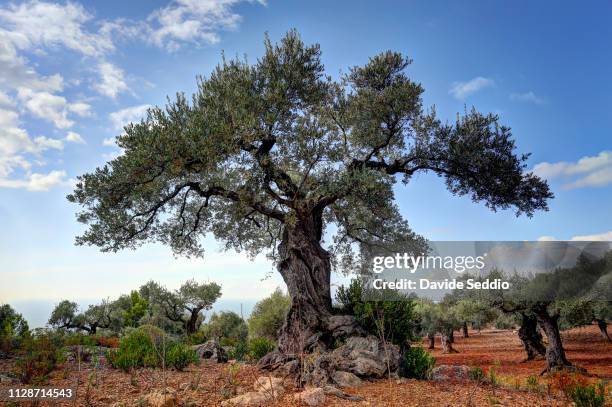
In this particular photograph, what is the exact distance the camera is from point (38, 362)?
13.7 m

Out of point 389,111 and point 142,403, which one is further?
point 389,111

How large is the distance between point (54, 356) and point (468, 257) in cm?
1592

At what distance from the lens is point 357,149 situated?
57.9ft

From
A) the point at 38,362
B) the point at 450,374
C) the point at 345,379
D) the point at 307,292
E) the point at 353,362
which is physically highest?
the point at 307,292

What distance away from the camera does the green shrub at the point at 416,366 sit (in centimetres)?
1337

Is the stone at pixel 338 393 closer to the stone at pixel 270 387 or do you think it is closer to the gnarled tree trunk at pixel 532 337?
the stone at pixel 270 387

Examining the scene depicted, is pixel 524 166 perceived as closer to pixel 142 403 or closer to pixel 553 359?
pixel 553 359

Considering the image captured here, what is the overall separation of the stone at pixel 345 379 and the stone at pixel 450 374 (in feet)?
10.1

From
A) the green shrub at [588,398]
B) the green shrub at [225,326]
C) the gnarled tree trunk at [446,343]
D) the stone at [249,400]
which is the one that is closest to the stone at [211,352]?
the stone at [249,400]

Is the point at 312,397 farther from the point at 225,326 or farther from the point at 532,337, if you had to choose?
the point at 225,326

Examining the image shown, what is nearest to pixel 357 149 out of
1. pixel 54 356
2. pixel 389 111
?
pixel 389 111

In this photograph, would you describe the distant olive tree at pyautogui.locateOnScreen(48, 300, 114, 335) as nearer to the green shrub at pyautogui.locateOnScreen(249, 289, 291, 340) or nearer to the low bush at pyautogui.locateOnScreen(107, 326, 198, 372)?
the green shrub at pyautogui.locateOnScreen(249, 289, 291, 340)

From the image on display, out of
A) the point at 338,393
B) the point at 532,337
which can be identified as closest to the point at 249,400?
the point at 338,393

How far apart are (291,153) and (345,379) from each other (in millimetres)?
8292
